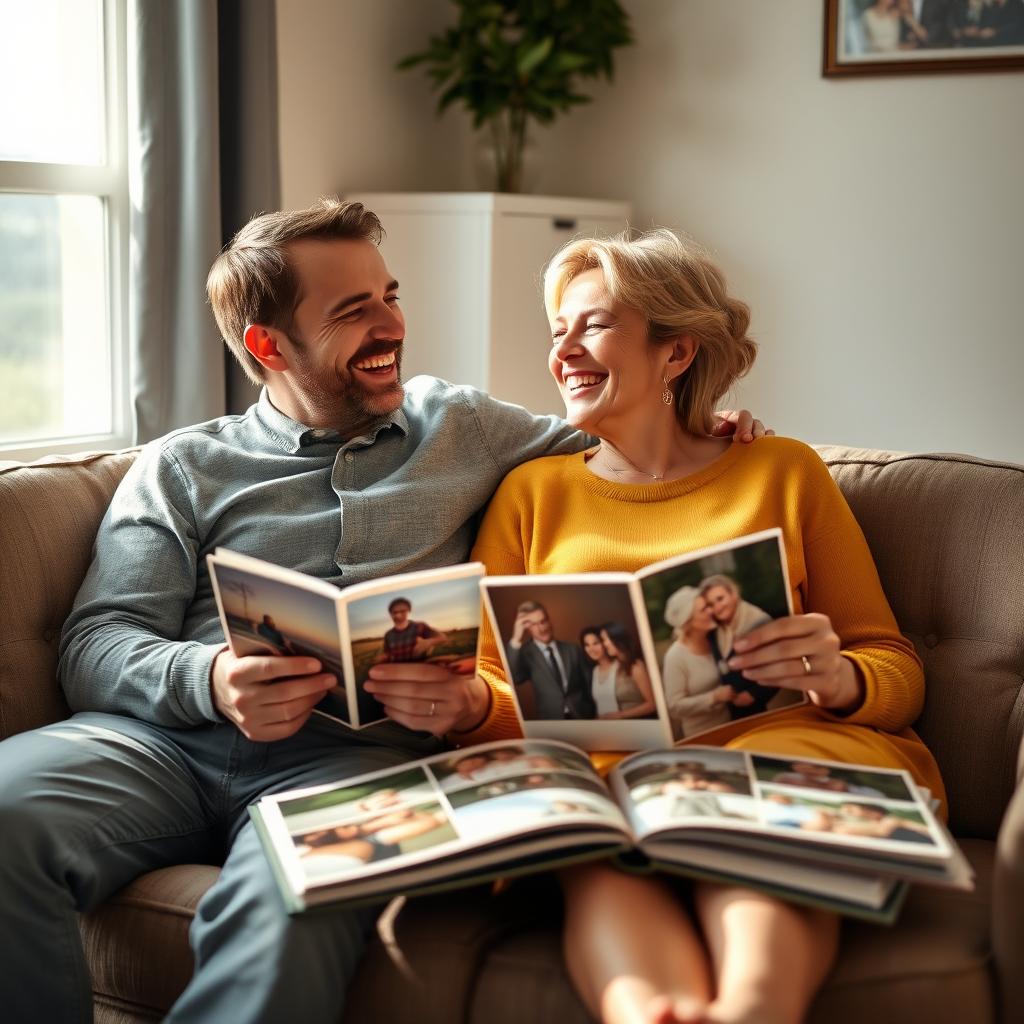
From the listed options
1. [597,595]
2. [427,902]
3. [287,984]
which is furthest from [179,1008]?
[597,595]

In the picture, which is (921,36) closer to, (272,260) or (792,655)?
(272,260)

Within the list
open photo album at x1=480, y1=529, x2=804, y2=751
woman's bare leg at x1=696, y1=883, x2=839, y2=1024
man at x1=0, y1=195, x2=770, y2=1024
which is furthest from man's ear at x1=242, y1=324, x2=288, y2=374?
woman's bare leg at x1=696, y1=883, x2=839, y2=1024

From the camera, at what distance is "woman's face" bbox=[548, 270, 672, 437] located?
186 centimetres

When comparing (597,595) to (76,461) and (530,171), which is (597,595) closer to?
(76,461)

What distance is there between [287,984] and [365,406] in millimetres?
873

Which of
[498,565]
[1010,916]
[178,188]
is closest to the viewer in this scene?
[1010,916]

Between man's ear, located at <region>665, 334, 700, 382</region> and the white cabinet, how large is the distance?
4.65 feet

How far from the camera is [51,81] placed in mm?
2730

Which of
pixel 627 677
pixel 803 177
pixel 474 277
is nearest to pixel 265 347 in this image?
pixel 627 677

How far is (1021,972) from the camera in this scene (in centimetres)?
127

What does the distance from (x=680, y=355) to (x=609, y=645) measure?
0.60 meters

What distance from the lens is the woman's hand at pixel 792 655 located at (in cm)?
149

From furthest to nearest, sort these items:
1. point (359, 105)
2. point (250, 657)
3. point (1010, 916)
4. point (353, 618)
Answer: point (359, 105)
point (250, 657)
point (353, 618)
point (1010, 916)

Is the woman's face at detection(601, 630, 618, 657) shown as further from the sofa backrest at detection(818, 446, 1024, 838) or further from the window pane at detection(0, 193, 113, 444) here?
the window pane at detection(0, 193, 113, 444)
